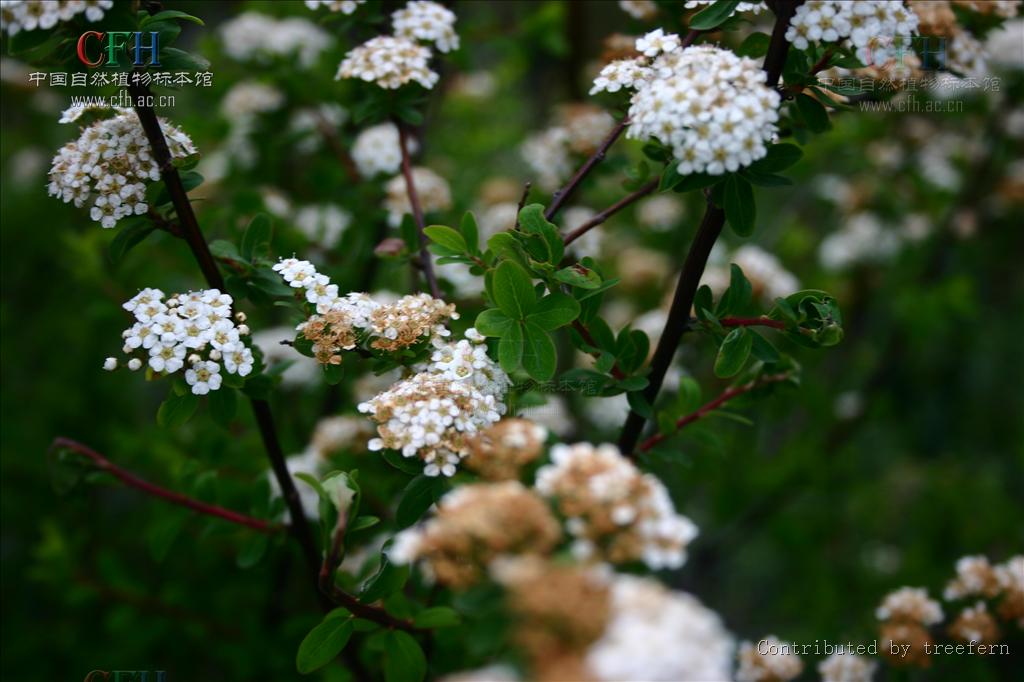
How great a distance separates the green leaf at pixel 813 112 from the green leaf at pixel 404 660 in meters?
1.31

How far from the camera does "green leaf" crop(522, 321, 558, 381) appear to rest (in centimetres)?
161

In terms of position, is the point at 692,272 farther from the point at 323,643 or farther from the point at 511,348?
the point at 323,643

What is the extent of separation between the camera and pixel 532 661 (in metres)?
0.98

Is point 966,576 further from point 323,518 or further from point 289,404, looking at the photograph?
point 289,404

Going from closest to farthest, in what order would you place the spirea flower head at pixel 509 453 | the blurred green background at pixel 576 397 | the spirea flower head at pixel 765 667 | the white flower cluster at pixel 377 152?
the spirea flower head at pixel 509 453 → the spirea flower head at pixel 765 667 → the white flower cluster at pixel 377 152 → the blurred green background at pixel 576 397

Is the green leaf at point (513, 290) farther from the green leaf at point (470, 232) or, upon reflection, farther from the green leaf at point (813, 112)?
the green leaf at point (813, 112)

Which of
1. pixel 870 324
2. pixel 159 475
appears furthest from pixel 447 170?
pixel 870 324

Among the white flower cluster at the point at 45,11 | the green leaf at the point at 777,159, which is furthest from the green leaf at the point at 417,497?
the white flower cluster at the point at 45,11

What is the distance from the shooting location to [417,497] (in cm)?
160

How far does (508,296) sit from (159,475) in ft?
8.04

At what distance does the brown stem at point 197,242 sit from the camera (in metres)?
1.62

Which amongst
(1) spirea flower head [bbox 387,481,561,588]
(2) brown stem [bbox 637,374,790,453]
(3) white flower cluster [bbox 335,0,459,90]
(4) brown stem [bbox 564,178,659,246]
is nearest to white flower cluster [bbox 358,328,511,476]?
(1) spirea flower head [bbox 387,481,561,588]

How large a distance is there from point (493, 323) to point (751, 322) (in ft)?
1.63

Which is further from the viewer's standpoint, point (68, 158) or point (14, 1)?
point (68, 158)
